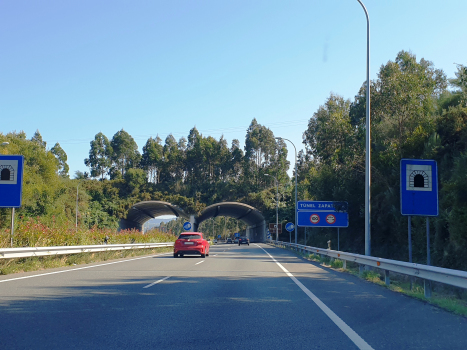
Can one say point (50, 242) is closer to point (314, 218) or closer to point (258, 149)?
point (314, 218)

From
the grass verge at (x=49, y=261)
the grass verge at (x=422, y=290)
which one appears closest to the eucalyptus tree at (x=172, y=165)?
the grass verge at (x=49, y=261)

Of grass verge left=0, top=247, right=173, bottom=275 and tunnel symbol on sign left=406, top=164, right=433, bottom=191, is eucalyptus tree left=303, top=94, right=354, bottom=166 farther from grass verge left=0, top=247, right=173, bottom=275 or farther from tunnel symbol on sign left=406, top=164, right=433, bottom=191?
tunnel symbol on sign left=406, top=164, right=433, bottom=191

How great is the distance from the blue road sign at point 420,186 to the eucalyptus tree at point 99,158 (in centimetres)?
8043

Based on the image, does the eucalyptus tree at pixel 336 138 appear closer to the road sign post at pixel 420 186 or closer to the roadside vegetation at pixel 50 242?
the roadside vegetation at pixel 50 242

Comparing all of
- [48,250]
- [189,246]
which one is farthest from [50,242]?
[189,246]

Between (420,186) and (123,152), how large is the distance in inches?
3170

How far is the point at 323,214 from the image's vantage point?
30047 millimetres

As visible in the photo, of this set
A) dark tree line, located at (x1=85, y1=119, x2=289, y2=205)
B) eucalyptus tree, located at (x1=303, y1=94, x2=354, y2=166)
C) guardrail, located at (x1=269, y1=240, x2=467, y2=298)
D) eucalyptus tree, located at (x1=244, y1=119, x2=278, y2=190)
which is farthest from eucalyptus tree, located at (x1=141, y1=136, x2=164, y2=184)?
guardrail, located at (x1=269, y1=240, x2=467, y2=298)

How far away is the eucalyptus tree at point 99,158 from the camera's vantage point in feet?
286

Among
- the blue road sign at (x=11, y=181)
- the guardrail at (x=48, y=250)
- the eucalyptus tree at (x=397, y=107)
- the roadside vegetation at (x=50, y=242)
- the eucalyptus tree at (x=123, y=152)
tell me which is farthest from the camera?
the eucalyptus tree at (x=123, y=152)

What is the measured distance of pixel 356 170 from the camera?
97.1 ft

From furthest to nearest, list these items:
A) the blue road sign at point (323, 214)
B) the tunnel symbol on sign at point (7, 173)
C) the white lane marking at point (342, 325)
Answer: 1. the blue road sign at point (323, 214)
2. the tunnel symbol on sign at point (7, 173)
3. the white lane marking at point (342, 325)

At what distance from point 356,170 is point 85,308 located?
79.0 feet

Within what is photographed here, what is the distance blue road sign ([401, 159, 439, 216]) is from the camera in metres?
12.1
